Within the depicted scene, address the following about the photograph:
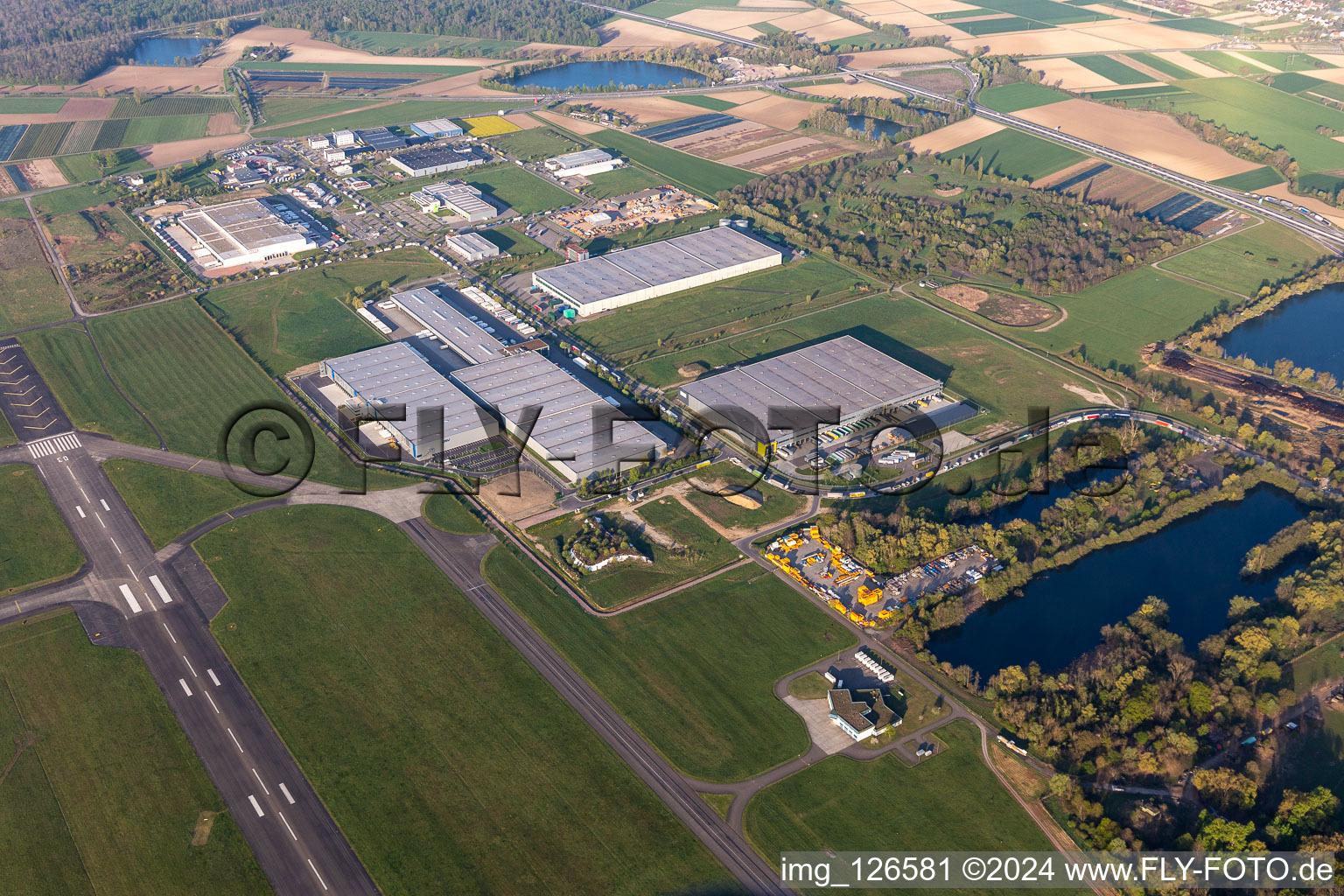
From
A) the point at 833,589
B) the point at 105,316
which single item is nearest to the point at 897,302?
the point at 833,589

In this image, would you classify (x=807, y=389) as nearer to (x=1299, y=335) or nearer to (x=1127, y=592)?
(x=1127, y=592)

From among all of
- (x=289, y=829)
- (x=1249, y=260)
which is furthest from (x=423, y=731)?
(x=1249, y=260)

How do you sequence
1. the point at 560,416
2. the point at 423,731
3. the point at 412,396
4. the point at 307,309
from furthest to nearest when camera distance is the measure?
the point at 307,309 → the point at 412,396 → the point at 560,416 → the point at 423,731

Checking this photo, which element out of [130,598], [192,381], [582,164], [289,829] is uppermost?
[582,164]

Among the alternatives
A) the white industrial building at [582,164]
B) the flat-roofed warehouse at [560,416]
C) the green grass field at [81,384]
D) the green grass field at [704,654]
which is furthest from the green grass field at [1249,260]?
the green grass field at [81,384]

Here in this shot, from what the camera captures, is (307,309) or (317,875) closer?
(317,875)

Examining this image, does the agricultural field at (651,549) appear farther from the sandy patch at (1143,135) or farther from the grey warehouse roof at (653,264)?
the sandy patch at (1143,135)

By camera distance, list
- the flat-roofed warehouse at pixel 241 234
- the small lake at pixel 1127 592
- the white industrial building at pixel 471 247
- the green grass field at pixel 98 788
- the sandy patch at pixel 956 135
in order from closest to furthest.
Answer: the green grass field at pixel 98 788
the small lake at pixel 1127 592
the white industrial building at pixel 471 247
the flat-roofed warehouse at pixel 241 234
the sandy patch at pixel 956 135

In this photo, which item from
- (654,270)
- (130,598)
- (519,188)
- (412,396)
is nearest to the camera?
(130,598)
